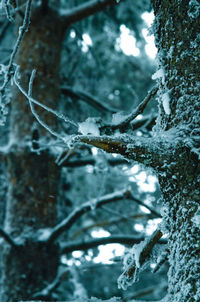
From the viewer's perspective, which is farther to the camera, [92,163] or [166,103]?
[92,163]

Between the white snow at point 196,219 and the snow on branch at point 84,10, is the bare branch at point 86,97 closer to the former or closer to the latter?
the snow on branch at point 84,10

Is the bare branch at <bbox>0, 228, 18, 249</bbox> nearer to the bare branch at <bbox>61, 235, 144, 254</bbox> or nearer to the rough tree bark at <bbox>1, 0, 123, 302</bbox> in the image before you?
the rough tree bark at <bbox>1, 0, 123, 302</bbox>

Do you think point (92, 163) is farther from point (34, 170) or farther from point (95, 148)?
point (95, 148)

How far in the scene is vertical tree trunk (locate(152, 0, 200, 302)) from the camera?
5.40 ft

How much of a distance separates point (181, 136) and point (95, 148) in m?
0.78

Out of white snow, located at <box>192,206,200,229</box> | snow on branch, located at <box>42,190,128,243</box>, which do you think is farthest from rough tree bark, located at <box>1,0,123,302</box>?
white snow, located at <box>192,206,200,229</box>

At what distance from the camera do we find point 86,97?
18.0 ft

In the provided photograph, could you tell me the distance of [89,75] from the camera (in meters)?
7.02

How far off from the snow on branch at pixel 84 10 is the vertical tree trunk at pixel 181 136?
295cm

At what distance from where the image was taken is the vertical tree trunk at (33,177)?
13.7 ft

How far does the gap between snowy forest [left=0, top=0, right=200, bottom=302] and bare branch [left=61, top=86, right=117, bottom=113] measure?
0.02 m

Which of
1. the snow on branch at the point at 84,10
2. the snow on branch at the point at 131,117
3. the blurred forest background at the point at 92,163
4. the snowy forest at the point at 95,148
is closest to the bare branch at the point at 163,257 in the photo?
the snowy forest at the point at 95,148

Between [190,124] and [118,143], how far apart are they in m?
0.35

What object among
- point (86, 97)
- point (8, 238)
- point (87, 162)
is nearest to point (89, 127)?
point (8, 238)
